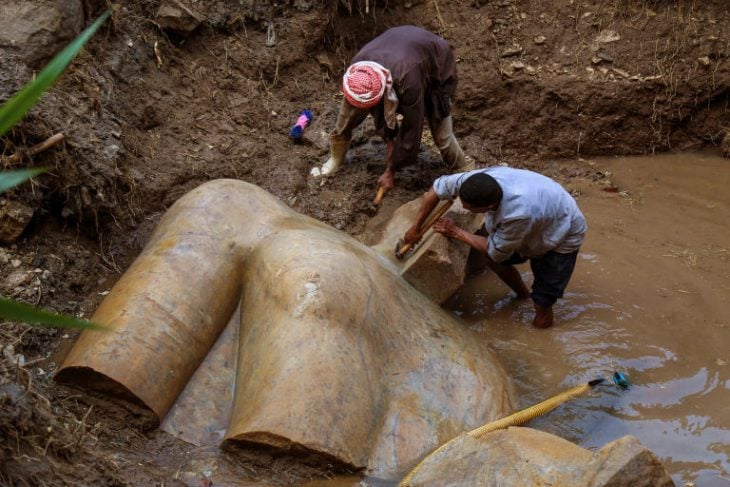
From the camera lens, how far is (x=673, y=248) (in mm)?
5641

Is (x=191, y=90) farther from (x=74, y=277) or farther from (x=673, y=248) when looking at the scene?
(x=673, y=248)

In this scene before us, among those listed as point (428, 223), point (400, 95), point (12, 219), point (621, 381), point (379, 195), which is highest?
point (400, 95)

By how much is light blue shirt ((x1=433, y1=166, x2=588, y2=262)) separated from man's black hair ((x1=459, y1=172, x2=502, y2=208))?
0.13 m

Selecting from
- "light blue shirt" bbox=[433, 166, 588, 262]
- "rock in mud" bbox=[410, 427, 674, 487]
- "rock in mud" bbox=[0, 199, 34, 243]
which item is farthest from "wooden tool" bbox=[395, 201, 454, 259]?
"rock in mud" bbox=[0, 199, 34, 243]

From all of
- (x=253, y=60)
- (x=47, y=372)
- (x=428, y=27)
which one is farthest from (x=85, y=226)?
(x=428, y=27)

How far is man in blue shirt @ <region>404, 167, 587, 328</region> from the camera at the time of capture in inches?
169

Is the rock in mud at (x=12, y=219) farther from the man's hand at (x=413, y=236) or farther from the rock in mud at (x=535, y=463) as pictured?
the rock in mud at (x=535, y=463)

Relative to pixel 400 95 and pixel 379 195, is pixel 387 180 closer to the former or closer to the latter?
pixel 379 195

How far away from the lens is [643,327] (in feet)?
16.1

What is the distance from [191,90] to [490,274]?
2856 millimetres

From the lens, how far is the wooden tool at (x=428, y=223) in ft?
15.6

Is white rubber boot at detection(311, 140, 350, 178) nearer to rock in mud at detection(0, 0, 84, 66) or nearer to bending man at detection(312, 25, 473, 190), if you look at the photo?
bending man at detection(312, 25, 473, 190)

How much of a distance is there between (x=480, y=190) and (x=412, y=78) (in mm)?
1457

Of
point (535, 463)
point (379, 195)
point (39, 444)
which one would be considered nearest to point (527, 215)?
point (535, 463)
